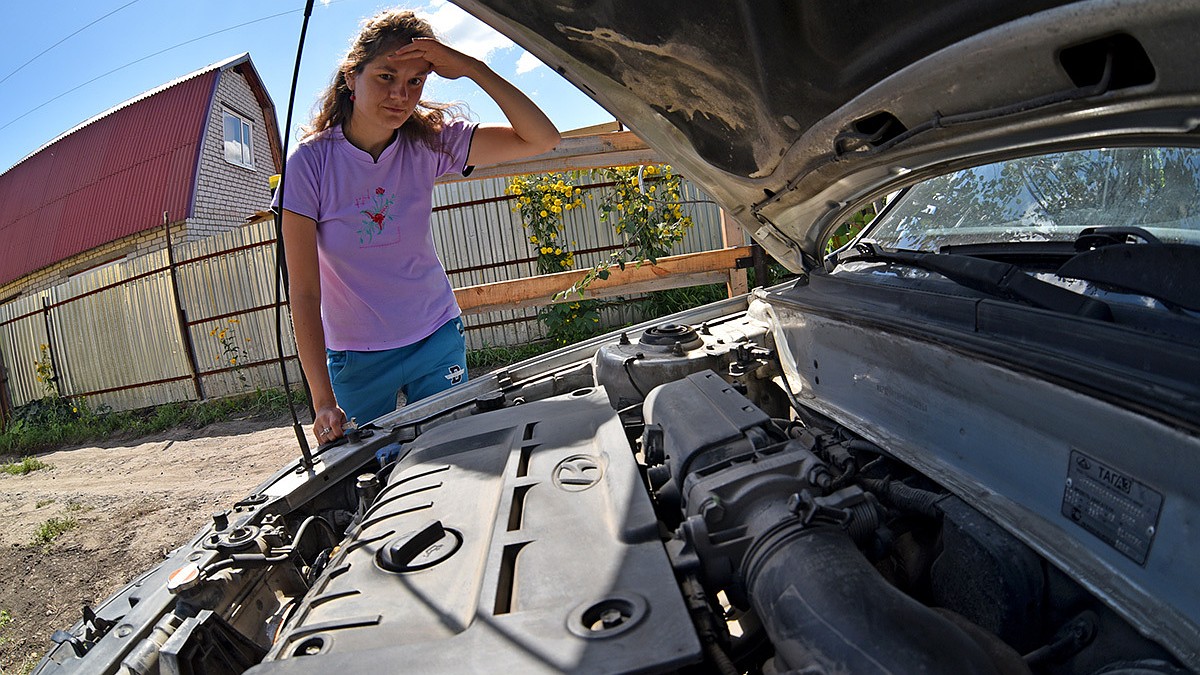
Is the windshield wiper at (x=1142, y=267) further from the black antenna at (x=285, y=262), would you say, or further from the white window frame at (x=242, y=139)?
the white window frame at (x=242, y=139)

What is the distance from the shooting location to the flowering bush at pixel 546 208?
8.26 meters

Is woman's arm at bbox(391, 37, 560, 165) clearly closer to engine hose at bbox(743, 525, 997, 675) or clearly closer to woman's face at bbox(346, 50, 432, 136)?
woman's face at bbox(346, 50, 432, 136)

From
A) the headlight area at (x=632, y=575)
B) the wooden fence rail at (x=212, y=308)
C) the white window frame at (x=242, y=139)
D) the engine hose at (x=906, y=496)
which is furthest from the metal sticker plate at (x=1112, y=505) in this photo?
the white window frame at (x=242, y=139)

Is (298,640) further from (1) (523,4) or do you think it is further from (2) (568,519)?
(1) (523,4)

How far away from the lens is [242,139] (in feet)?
52.4

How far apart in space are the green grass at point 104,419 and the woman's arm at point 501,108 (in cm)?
614

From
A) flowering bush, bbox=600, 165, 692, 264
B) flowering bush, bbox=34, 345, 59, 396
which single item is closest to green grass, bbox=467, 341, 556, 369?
flowering bush, bbox=600, 165, 692, 264

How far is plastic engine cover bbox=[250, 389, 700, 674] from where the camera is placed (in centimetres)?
98

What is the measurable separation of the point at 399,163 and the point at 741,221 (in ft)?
4.17

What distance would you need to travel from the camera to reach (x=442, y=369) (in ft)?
9.14

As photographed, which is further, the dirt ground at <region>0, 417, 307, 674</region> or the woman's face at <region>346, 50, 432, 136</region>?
the dirt ground at <region>0, 417, 307, 674</region>

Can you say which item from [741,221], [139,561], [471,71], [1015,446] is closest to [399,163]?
[471,71]

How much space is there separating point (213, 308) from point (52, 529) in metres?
4.82

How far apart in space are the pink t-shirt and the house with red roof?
12654mm
